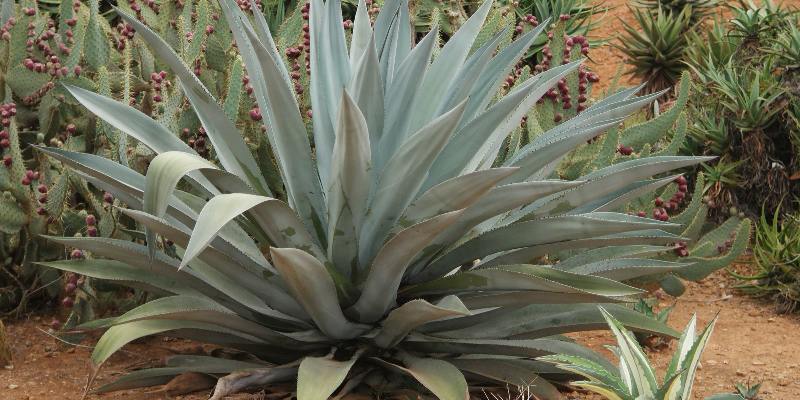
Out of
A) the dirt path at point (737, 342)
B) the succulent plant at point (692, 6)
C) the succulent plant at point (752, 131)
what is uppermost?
the succulent plant at point (692, 6)

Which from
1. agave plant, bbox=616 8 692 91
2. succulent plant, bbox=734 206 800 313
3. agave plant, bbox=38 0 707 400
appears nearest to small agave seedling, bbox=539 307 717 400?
agave plant, bbox=38 0 707 400

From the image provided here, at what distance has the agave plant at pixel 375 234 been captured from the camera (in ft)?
10.5

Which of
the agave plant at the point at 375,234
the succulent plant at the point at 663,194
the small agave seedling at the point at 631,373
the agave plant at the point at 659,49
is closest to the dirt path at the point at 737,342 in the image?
the succulent plant at the point at 663,194

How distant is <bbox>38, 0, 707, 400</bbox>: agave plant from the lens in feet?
10.5

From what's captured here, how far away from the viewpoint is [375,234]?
3398 mm

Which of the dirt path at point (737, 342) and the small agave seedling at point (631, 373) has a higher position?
the small agave seedling at point (631, 373)

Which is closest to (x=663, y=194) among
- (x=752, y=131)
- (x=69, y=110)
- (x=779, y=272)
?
(x=779, y=272)

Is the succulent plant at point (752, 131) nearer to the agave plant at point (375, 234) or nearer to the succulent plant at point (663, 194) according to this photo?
the succulent plant at point (663, 194)

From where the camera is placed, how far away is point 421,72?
3.55 m

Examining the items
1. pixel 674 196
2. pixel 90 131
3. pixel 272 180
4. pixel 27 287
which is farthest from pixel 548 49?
pixel 27 287

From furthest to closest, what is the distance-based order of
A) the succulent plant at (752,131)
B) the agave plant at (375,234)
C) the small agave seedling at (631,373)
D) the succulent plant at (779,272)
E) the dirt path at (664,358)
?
the succulent plant at (752,131)
the succulent plant at (779,272)
the dirt path at (664,358)
the agave plant at (375,234)
the small agave seedling at (631,373)

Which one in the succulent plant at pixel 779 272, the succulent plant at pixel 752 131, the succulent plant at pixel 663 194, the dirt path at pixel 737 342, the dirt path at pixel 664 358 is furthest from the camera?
the succulent plant at pixel 752 131

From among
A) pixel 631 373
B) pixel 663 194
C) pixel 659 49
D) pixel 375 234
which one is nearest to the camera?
pixel 631 373

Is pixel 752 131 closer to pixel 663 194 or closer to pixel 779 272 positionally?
pixel 779 272
